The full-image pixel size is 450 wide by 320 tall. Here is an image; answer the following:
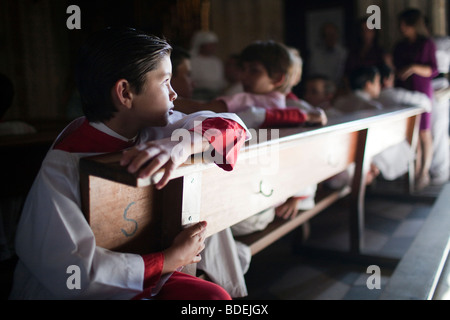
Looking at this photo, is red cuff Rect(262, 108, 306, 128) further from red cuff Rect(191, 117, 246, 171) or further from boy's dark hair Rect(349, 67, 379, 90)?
boy's dark hair Rect(349, 67, 379, 90)

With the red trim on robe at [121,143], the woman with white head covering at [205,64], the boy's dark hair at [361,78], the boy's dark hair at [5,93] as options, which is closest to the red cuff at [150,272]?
the red trim on robe at [121,143]

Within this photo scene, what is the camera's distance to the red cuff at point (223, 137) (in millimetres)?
1014

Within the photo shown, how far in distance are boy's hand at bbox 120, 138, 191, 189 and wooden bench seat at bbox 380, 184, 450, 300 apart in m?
0.92

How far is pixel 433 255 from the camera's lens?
1720 millimetres

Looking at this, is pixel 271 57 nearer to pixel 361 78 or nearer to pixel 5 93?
pixel 5 93

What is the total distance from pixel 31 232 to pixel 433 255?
4.92ft

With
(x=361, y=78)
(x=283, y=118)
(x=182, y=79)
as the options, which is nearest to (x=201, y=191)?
(x=283, y=118)

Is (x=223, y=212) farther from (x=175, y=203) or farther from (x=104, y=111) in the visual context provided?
(x=104, y=111)

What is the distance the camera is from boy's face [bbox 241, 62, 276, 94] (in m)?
1.96

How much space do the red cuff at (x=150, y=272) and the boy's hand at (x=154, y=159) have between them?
234mm

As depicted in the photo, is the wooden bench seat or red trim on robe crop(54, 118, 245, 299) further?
the wooden bench seat

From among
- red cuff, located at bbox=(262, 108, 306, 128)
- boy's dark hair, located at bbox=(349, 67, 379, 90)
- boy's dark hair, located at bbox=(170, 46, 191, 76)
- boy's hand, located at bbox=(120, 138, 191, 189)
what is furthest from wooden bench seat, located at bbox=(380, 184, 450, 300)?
boy's dark hair, located at bbox=(349, 67, 379, 90)

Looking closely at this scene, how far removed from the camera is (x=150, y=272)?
99 centimetres

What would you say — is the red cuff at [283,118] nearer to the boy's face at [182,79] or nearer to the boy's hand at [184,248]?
the boy's face at [182,79]
